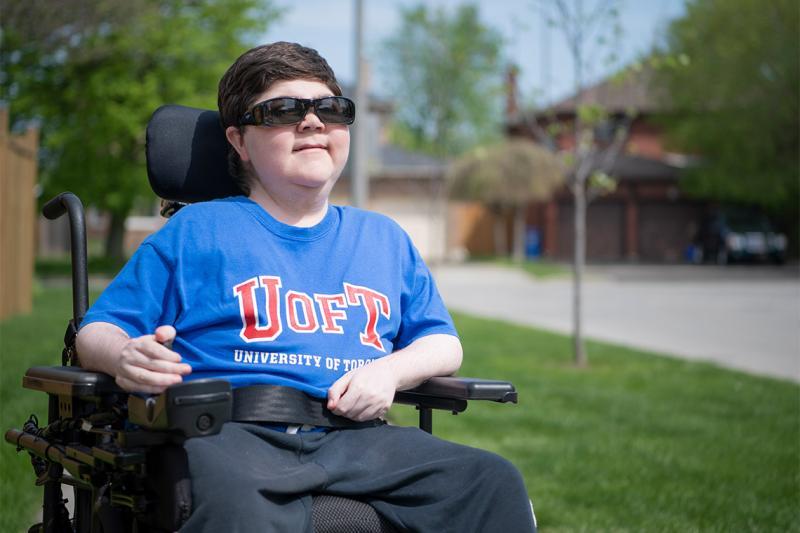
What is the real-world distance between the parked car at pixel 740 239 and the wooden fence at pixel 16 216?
1069 inches

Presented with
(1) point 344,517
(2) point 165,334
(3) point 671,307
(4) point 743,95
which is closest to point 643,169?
(4) point 743,95

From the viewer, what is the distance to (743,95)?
3247 centimetres

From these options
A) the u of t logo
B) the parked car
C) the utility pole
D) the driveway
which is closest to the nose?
the u of t logo

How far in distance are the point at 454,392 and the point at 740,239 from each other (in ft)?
110

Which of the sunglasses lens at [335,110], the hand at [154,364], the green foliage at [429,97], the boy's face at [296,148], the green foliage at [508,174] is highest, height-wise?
the green foliage at [429,97]

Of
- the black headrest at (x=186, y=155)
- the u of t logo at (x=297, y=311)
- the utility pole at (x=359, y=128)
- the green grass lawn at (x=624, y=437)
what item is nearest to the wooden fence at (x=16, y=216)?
the green grass lawn at (x=624, y=437)

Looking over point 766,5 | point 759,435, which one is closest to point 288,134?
point 759,435

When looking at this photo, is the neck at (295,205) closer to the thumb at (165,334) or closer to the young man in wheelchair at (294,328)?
the young man in wheelchair at (294,328)

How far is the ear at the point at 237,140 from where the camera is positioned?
2.61 m

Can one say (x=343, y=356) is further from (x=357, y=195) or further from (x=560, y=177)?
(x=560, y=177)

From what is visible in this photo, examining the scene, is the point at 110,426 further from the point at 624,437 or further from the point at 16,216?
the point at 16,216

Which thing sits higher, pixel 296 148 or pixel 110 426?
pixel 296 148

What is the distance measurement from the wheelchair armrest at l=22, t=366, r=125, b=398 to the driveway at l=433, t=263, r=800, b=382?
7.45 m

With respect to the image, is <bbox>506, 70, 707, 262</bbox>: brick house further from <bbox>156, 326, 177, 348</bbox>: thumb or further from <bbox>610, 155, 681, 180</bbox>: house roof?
<bbox>156, 326, 177, 348</bbox>: thumb
